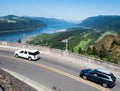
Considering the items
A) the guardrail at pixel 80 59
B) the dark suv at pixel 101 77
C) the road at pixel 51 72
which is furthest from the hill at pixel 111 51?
the dark suv at pixel 101 77

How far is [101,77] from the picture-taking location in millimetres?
23703

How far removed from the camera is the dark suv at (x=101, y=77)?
906 inches

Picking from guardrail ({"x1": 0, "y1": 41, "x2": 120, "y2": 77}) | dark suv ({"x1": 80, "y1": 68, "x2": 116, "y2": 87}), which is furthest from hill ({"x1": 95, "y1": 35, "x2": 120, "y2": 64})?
dark suv ({"x1": 80, "y1": 68, "x2": 116, "y2": 87})

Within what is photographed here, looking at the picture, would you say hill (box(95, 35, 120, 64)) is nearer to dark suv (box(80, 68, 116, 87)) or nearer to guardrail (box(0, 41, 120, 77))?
guardrail (box(0, 41, 120, 77))

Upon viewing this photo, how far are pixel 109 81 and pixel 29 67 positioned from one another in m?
10.4

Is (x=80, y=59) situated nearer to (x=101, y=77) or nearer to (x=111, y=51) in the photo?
(x=101, y=77)

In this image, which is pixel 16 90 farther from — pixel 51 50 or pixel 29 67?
pixel 51 50

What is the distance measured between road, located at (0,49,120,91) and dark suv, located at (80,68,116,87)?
47 centimetres

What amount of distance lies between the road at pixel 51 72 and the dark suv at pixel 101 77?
0.47m

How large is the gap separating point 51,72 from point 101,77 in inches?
240

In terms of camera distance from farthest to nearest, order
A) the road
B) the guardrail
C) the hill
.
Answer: the hill, the guardrail, the road

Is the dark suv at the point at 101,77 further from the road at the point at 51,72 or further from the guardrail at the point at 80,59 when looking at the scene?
the guardrail at the point at 80,59

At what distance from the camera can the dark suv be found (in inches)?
906

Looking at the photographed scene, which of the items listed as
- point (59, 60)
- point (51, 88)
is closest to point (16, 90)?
point (51, 88)
